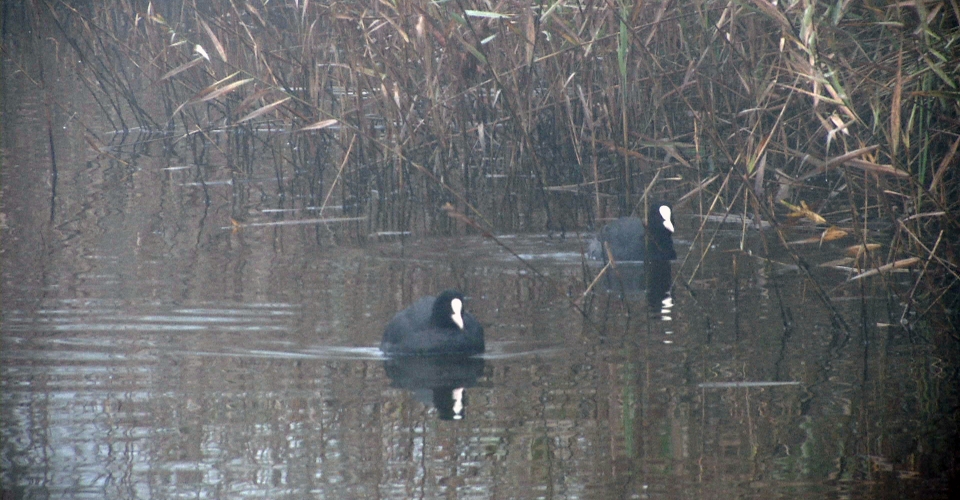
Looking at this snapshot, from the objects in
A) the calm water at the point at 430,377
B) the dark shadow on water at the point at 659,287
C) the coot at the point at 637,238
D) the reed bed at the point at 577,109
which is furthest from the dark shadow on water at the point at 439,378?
the coot at the point at 637,238

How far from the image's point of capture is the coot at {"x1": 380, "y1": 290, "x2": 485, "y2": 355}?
5254mm

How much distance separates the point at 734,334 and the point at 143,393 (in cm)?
247

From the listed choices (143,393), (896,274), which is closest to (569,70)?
(896,274)

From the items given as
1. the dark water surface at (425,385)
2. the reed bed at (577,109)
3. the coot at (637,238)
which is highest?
the reed bed at (577,109)

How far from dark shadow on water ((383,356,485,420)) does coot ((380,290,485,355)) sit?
0.04 meters

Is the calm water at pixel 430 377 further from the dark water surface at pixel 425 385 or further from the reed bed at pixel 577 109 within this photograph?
the reed bed at pixel 577 109

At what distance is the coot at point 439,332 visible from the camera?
5254 mm

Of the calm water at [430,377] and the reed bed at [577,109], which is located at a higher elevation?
the reed bed at [577,109]

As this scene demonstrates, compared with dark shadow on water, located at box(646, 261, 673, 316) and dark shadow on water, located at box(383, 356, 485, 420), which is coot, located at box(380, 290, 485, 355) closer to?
dark shadow on water, located at box(383, 356, 485, 420)

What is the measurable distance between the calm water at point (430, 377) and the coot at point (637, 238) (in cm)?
17

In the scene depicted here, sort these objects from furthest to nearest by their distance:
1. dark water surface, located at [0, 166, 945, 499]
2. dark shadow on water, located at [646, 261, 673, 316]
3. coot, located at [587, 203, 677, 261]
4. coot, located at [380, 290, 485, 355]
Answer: coot, located at [587, 203, 677, 261]
dark shadow on water, located at [646, 261, 673, 316]
coot, located at [380, 290, 485, 355]
dark water surface, located at [0, 166, 945, 499]

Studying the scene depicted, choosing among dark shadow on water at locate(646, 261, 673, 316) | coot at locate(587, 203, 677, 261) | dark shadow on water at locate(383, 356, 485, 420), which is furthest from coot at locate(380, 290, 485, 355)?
coot at locate(587, 203, 677, 261)

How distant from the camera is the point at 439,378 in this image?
5031 mm

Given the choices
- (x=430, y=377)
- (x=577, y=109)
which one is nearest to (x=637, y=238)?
(x=577, y=109)
